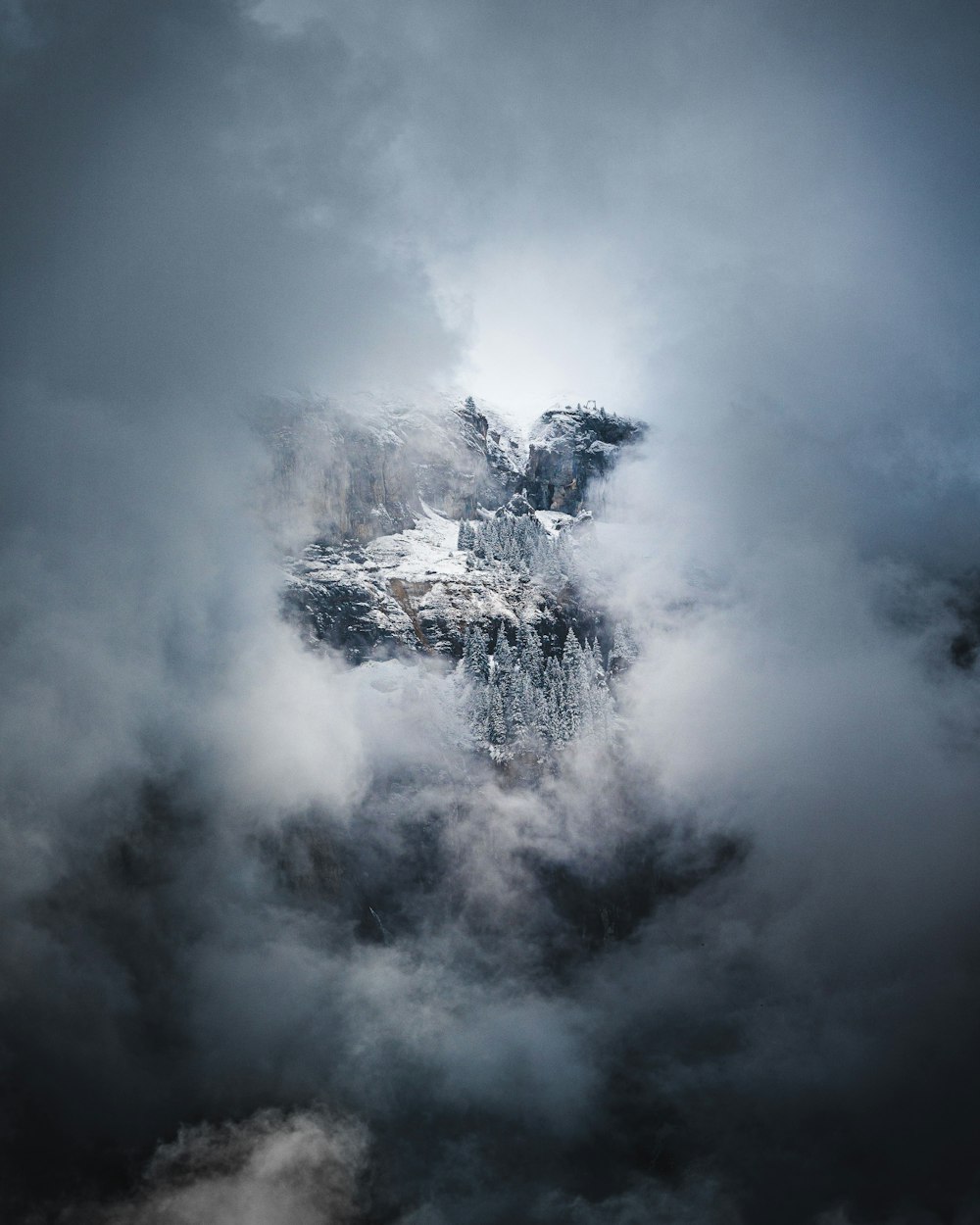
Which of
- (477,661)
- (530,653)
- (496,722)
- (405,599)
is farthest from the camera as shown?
(405,599)

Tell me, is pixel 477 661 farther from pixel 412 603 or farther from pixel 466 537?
pixel 466 537

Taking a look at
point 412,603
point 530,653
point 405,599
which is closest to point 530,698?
point 530,653

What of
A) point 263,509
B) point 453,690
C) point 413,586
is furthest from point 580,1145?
point 263,509

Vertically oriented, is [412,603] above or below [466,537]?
below

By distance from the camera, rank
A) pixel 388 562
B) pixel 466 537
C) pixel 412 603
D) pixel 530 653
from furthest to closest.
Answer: pixel 466 537, pixel 388 562, pixel 412 603, pixel 530 653

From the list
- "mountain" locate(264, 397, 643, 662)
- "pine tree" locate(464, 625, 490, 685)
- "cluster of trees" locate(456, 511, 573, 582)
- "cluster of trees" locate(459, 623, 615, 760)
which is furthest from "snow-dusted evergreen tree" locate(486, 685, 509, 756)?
"cluster of trees" locate(456, 511, 573, 582)

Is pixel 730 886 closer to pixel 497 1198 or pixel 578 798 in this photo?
pixel 578 798
